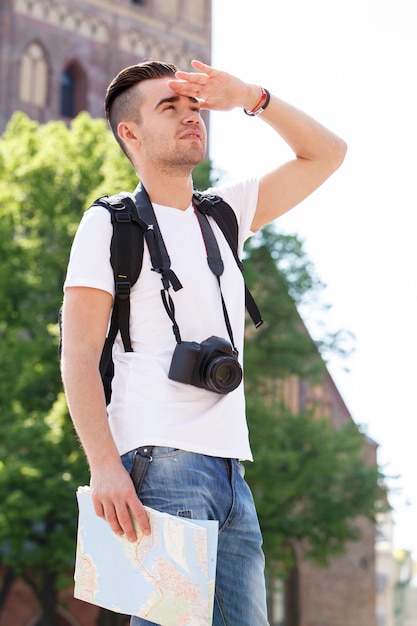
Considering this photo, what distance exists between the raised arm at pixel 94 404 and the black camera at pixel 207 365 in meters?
0.22

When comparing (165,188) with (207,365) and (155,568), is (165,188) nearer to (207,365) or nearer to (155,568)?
(207,365)

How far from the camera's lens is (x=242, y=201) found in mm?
3455

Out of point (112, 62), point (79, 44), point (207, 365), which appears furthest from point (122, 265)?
point (112, 62)

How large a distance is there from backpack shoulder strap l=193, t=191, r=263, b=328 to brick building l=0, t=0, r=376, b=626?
23490 mm

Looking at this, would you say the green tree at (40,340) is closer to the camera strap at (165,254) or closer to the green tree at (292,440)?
the green tree at (292,440)

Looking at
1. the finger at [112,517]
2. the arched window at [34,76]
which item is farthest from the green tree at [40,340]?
the finger at [112,517]

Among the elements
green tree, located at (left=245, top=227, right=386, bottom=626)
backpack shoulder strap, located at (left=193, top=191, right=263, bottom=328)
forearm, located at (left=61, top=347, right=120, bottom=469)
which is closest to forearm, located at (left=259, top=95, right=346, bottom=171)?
backpack shoulder strap, located at (left=193, top=191, right=263, bottom=328)

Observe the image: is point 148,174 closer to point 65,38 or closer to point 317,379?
point 317,379

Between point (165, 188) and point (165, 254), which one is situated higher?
point (165, 188)

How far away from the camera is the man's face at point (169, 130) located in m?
3.13

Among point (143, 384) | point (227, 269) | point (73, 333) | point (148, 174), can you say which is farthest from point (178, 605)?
point (148, 174)

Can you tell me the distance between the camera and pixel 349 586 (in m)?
29.9

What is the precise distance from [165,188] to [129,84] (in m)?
0.33

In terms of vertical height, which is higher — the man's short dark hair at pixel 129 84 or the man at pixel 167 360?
the man's short dark hair at pixel 129 84
